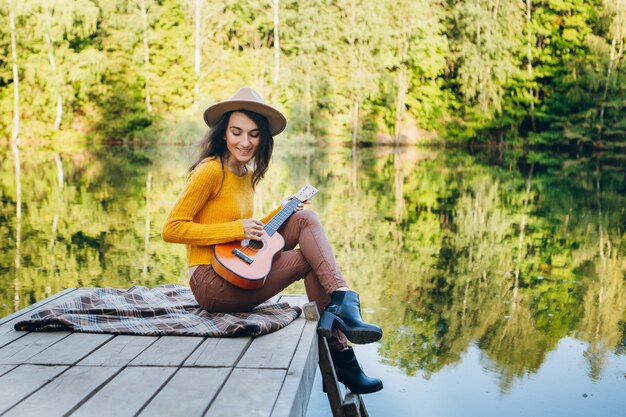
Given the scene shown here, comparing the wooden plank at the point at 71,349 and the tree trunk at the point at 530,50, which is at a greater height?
the tree trunk at the point at 530,50

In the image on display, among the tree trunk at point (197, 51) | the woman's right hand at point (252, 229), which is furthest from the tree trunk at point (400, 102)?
the woman's right hand at point (252, 229)

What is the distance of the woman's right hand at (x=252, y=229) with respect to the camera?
2.92 meters

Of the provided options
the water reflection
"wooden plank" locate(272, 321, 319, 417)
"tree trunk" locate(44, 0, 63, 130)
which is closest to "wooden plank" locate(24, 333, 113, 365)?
"wooden plank" locate(272, 321, 319, 417)

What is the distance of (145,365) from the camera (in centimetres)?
232

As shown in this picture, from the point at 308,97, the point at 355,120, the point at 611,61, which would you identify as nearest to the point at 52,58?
the point at 308,97

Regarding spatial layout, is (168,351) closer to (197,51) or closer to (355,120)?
(355,120)

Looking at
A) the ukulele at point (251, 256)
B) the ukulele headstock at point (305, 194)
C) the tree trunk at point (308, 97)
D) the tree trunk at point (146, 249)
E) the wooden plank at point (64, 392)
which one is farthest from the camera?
the tree trunk at point (308, 97)

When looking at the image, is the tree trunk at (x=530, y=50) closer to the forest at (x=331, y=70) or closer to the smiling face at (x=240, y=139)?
the forest at (x=331, y=70)

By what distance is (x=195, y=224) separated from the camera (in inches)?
114

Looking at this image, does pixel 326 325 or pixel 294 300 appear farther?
pixel 294 300

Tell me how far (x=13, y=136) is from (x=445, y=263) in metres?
23.8

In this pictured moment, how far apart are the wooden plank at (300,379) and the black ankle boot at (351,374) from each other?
0.18 metres

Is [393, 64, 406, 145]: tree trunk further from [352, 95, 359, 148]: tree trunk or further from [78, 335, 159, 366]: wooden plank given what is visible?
[78, 335, 159, 366]: wooden plank

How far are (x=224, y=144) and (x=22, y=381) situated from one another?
1.33 meters
